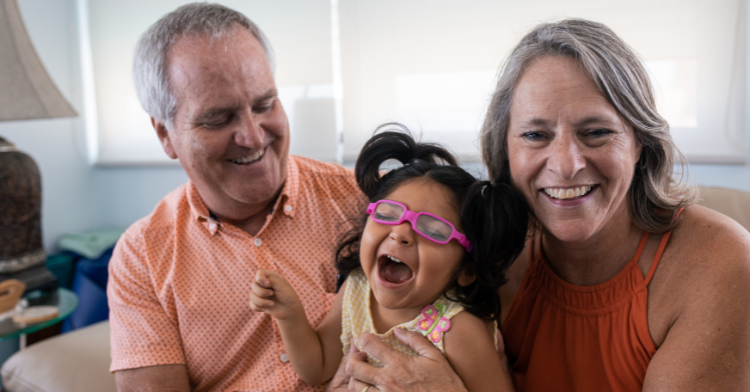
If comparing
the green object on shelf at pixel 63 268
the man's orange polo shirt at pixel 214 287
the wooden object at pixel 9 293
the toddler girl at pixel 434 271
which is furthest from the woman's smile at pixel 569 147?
the green object on shelf at pixel 63 268

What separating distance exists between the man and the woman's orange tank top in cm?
61

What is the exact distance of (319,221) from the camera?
5.66 ft

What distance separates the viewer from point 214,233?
1.66m

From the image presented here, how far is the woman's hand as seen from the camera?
47.6 inches

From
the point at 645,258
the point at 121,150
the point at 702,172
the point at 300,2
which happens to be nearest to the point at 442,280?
the point at 645,258

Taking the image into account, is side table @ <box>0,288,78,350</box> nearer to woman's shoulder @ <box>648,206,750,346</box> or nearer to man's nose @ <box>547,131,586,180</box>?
man's nose @ <box>547,131,586,180</box>

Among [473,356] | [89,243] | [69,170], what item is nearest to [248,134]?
[473,356]

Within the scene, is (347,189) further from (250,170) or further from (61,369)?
(61,369)

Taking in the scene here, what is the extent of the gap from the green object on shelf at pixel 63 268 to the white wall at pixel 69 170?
396 millimetres

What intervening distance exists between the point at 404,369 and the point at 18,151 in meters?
2.13

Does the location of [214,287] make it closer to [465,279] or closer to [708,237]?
[465,279]

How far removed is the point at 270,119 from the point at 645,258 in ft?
3.78

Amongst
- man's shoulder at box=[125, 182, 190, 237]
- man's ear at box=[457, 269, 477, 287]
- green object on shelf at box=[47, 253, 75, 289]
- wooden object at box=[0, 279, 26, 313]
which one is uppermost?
man's shoulder at box=[125, 182, 190, 237]

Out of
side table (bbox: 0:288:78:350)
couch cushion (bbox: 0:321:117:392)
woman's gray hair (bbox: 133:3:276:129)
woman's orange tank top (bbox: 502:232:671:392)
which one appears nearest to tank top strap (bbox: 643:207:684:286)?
woman's orange tank top (bbox: 502:232:671:392)
